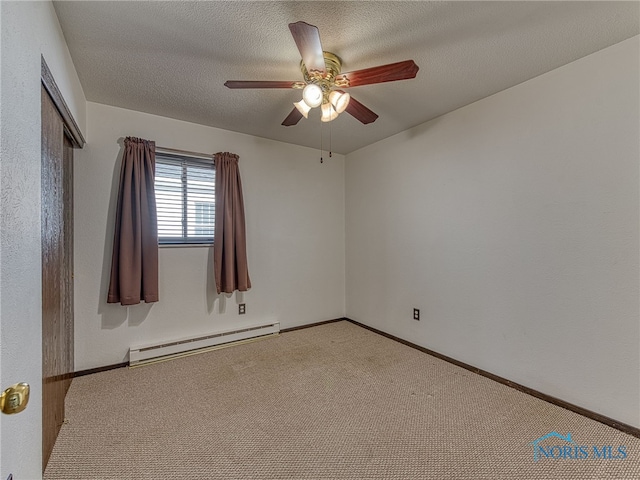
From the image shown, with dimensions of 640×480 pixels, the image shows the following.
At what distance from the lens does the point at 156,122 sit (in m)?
2.69

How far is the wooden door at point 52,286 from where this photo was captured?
56.1 inches

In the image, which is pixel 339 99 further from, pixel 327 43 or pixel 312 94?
pixel 327 43

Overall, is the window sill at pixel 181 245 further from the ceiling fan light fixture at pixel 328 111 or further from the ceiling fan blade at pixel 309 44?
the ceiling fan blade at pixel 309 44

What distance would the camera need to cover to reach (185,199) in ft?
9.43

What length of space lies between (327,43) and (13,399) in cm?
200

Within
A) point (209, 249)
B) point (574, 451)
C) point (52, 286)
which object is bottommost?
point (574, 451)

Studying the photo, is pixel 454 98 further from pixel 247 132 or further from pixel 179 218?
pixel 179 218

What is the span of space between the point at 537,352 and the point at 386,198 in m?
1.97

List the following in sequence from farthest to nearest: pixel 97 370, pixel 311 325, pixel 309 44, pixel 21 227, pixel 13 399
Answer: pixel 311 325, pixel 97 370, pixel 309 44, pixel 21 227, pixel 13 399

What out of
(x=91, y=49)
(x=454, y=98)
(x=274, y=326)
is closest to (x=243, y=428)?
(x=274, y=326)

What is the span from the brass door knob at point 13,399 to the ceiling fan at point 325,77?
1.53 meters

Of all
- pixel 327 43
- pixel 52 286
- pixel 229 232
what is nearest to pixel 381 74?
pixel 327 43

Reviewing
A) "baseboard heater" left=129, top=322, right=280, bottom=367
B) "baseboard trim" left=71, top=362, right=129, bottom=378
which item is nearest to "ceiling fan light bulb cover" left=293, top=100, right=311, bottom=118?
"baseboard heater" left=129, top=322, right=280, bottom=367

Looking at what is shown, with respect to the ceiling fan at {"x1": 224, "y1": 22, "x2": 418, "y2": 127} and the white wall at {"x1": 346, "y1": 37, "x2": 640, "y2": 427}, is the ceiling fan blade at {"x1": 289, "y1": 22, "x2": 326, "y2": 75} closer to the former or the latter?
the ceiling fan at {"x1": 224, "y1": 22, "x2": 418, "y2": 127}
